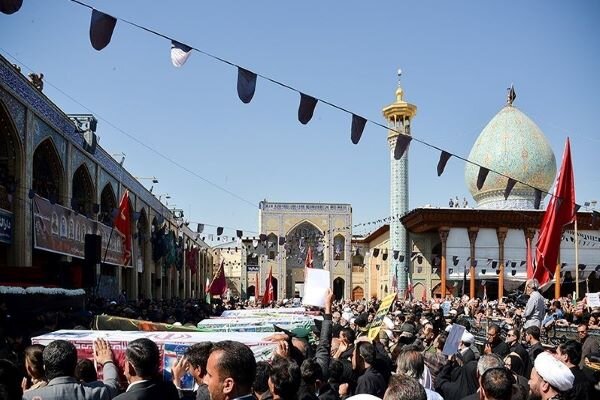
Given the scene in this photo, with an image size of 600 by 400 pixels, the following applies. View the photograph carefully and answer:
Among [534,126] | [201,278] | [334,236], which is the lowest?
[201,278]

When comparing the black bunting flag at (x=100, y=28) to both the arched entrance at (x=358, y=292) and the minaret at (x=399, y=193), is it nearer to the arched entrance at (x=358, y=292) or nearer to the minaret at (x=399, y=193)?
the minaret at (x=399, y=193)

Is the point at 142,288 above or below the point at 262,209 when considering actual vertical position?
below

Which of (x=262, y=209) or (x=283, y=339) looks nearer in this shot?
(x=283, y=339)

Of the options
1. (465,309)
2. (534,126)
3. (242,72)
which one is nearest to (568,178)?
(242,72)

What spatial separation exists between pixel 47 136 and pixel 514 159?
26028mm

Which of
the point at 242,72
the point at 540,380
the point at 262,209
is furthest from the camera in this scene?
the point at 262,209

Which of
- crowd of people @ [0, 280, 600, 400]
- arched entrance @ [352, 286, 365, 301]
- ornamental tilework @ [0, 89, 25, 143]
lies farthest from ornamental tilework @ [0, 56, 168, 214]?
arched entrance @ [352, 286, 365, 301]

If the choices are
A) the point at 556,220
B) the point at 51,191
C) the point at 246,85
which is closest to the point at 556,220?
the point at 556,220

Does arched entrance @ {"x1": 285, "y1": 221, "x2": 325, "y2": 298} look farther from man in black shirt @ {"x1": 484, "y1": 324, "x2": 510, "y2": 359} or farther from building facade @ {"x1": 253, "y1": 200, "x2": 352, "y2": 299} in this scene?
man in black shirt @ {"x1": 484, "y1": 324, "x2": 510, "y2": 359}

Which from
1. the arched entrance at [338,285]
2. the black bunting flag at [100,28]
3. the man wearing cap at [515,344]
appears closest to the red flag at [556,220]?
the man wearing cap at [515,344]

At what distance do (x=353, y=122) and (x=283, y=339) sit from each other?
4.43 metres

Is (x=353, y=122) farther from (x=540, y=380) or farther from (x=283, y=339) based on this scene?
(x=540, y=380)

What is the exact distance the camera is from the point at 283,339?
16.4 feet

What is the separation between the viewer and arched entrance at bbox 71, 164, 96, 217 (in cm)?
2077
